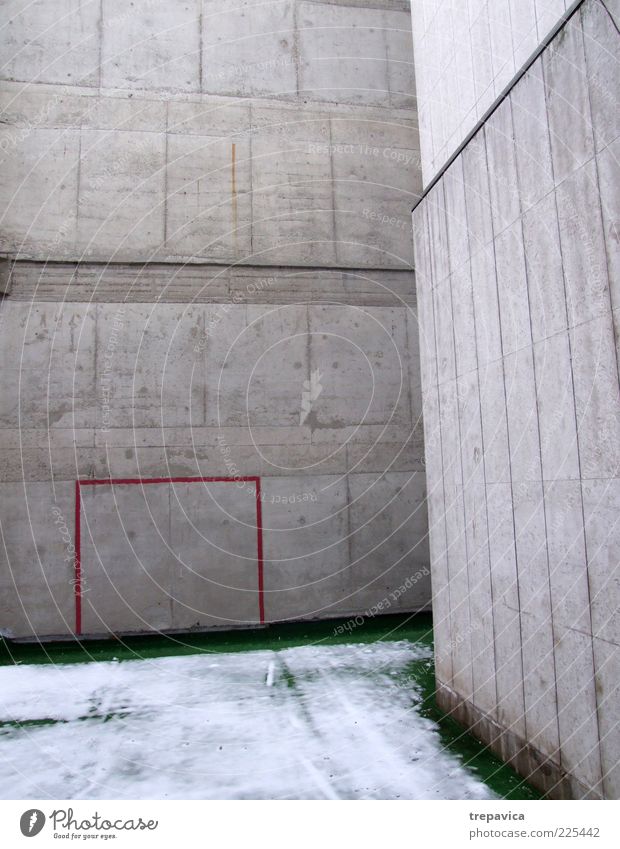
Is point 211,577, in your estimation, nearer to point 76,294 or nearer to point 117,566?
point 117,566

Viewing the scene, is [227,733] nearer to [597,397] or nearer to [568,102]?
[597,397]

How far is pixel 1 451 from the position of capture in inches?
389

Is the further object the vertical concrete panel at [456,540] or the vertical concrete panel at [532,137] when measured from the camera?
the vertical concrete panel at [456,540]

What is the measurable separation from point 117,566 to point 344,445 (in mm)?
3875

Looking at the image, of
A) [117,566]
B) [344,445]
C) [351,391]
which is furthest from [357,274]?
[117,566]

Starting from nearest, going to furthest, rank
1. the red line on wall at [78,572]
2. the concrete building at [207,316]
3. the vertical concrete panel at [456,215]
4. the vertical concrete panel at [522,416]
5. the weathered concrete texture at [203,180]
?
Result: the vertical concrete panel at [522,416]
the vertical concrete panel at [456,215]
the red line on wall at [78,572]
the concrete building at [207,316]
the weathered concrete texture at [203,180]

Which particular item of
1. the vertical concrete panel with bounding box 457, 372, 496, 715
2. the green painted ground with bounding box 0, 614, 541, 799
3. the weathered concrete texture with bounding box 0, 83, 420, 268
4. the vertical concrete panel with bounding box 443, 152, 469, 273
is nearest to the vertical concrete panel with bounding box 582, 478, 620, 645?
the vertical concrete panel with bounding box 457, 372, 496, 715

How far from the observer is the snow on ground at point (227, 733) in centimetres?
452

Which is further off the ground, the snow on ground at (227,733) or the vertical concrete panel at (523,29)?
the vertical concrete panel at (523,29)

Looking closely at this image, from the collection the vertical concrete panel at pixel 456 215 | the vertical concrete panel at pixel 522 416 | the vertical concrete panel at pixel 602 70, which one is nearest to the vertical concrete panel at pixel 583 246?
the vertical concrete panel at pixel 602 70

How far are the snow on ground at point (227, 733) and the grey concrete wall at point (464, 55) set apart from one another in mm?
4841

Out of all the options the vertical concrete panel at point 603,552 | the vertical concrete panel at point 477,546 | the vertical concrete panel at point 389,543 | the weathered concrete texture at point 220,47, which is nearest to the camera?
the vertical concrete panel at point 603,552

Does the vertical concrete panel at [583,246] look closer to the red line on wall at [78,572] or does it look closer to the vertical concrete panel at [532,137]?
the vertical concrete panel at [532,137]

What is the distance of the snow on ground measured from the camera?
14.8ft
